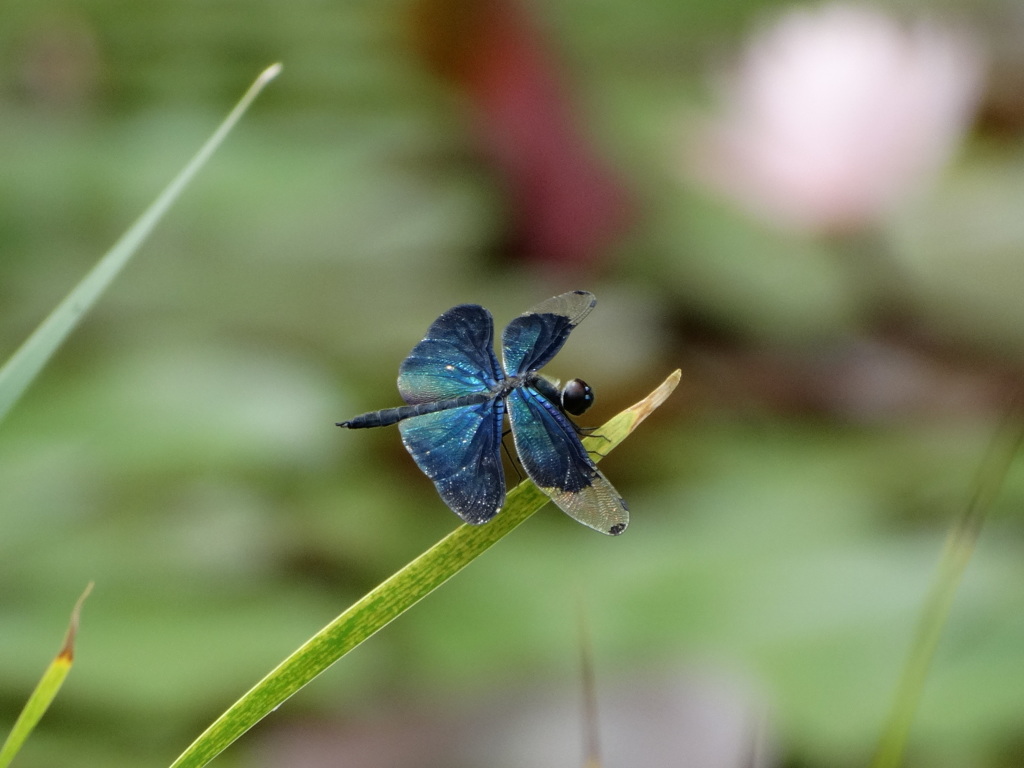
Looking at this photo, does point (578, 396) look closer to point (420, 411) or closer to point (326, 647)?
point (420, 411)

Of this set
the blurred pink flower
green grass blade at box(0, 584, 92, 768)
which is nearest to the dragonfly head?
green grass blade at box(0, 584, 92, 768)

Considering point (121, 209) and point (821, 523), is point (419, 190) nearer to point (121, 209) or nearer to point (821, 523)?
point (121, 209)

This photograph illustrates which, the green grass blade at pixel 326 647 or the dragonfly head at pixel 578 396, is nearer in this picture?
the green grass blade at pixel 326 647

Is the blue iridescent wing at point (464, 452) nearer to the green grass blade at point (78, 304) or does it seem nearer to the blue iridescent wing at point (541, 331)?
the blue iridescent wing at point (541, 331)

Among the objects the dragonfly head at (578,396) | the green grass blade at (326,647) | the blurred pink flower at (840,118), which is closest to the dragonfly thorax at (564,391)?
the dragonfly head at (578,396)

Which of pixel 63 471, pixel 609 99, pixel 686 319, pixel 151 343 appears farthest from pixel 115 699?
pixel 609 99

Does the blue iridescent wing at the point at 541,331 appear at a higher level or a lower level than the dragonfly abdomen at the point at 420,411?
higher
